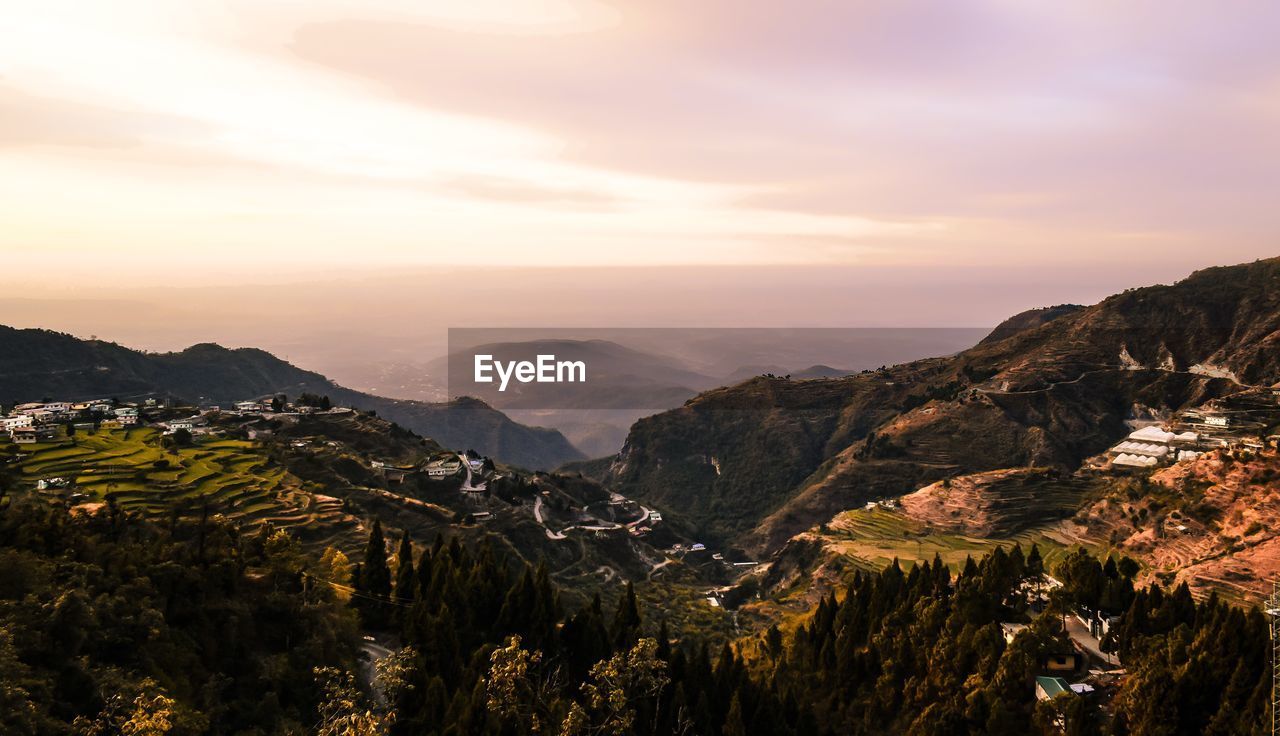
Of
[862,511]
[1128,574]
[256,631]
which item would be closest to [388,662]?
[256,631]

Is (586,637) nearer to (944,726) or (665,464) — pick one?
(944,726)

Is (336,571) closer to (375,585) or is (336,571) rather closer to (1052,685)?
(375,585)

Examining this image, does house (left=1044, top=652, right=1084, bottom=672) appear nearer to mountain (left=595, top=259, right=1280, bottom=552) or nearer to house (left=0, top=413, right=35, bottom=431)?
mountain (left=595, top=259, right=1280, bottom=552)

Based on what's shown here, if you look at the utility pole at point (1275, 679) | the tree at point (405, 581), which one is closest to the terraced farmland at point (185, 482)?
the tree at point (405, 581)

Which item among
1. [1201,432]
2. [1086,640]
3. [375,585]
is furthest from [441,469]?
[1201,432]

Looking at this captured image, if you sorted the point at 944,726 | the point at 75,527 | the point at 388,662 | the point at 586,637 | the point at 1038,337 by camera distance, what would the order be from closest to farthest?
the point at 388,662, the point at 944,726, the point at 75,527, the point at 586,637, the point at 1038,337

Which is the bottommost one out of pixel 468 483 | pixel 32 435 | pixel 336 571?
pixel 468 483
